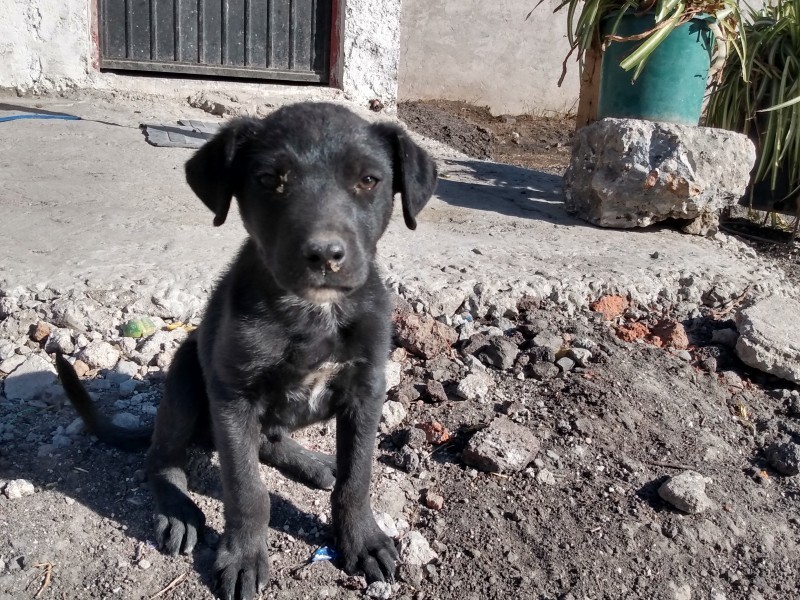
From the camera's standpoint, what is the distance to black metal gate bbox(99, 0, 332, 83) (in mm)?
8180

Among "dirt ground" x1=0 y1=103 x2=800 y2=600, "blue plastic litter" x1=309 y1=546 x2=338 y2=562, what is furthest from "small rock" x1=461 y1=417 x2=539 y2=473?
"blue plastic litter" x1=309 y1=546 x2=338 y2=562

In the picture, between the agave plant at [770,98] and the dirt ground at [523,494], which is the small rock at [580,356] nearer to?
the dirt ground at [523,494]

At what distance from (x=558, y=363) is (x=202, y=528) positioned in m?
1.82

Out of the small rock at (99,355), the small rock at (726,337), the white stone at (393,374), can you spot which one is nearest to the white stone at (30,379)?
the small rock at (99,355)

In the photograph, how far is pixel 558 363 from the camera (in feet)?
12.2

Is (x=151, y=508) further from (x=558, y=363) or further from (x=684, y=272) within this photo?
(x=684, y=272)

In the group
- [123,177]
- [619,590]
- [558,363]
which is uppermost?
[123,177]

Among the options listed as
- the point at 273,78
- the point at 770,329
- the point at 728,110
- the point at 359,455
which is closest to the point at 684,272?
the point at 770,329

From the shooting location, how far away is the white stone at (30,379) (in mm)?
3418

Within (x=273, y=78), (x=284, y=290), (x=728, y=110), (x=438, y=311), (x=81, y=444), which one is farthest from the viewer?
(x=273, y=78)

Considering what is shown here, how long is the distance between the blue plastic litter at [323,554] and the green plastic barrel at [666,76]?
3851 millimetres

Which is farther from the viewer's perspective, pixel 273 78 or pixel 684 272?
pixel 273 78

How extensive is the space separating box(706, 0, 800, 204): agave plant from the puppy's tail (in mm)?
4586

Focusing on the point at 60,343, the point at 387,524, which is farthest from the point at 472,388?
the point at 60,343
